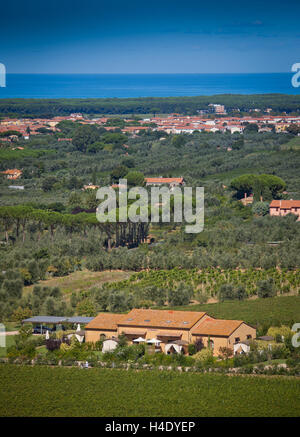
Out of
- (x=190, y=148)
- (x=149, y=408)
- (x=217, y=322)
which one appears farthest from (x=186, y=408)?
(x=190, y=148)

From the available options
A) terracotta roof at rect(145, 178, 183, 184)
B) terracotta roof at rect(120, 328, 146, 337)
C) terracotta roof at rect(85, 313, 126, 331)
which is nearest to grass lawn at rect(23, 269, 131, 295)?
terracotta roof at rect(85, 313, 126, 331)

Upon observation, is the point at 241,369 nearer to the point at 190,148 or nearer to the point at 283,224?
the point at 283,224

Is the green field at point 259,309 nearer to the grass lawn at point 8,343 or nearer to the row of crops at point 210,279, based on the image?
the row of crops at point 210,279

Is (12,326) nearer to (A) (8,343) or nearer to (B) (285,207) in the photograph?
(A) (8,343)

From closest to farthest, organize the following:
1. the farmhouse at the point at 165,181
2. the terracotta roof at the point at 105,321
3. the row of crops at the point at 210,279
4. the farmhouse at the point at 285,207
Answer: the terracotta roof at the point at 105,321
the row of crops at the point at 210,279
the farmhouse at the point at 285,207
the farmhouse at the point at 165,181

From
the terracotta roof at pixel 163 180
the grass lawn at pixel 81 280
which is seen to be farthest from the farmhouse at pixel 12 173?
the grass lawn at pixel 81 280

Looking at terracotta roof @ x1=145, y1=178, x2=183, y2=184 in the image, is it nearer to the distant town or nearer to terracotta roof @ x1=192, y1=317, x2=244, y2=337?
terracotta roof @ x1=192, y1=317, x2=244, y2=337

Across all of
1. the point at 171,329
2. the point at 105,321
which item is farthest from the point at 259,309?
the point at 105,321
